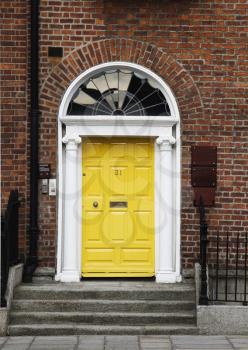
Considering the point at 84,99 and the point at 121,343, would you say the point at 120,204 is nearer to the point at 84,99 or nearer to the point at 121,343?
the point at 84,99

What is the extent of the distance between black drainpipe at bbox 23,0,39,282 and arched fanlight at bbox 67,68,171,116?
1.77 ft

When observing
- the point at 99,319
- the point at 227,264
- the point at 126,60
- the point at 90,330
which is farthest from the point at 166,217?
the point at 126,60

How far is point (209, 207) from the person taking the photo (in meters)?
9.38

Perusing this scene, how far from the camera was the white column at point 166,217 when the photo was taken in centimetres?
934

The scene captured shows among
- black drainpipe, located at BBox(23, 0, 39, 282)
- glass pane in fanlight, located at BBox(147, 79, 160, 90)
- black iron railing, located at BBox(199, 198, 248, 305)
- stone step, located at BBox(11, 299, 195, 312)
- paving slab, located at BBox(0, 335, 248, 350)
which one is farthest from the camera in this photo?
glass pane in fanlight, located at BBox(147, 79, 160, 90)

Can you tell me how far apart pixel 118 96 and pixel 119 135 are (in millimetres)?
590

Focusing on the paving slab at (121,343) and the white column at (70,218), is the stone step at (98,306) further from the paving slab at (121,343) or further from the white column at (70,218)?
the white column at (70,218)

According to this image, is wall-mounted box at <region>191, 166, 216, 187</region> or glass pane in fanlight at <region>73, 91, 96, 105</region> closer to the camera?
wall-mounted box at <region>191, 166, 216, 187</region>

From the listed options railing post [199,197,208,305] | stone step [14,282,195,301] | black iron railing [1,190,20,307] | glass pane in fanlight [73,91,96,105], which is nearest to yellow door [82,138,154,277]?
glass pane in fanlight [73,91,96,105]

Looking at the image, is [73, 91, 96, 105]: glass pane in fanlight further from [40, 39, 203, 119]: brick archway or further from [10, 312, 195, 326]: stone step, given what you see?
[10, 312, 195, 326]: stone step

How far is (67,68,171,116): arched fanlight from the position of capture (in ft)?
31.2

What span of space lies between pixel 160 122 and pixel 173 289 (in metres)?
2.37

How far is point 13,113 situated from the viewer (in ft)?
30.8

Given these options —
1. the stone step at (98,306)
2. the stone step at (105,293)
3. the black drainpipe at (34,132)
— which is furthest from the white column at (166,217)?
the black drainpipe at (34,132)
